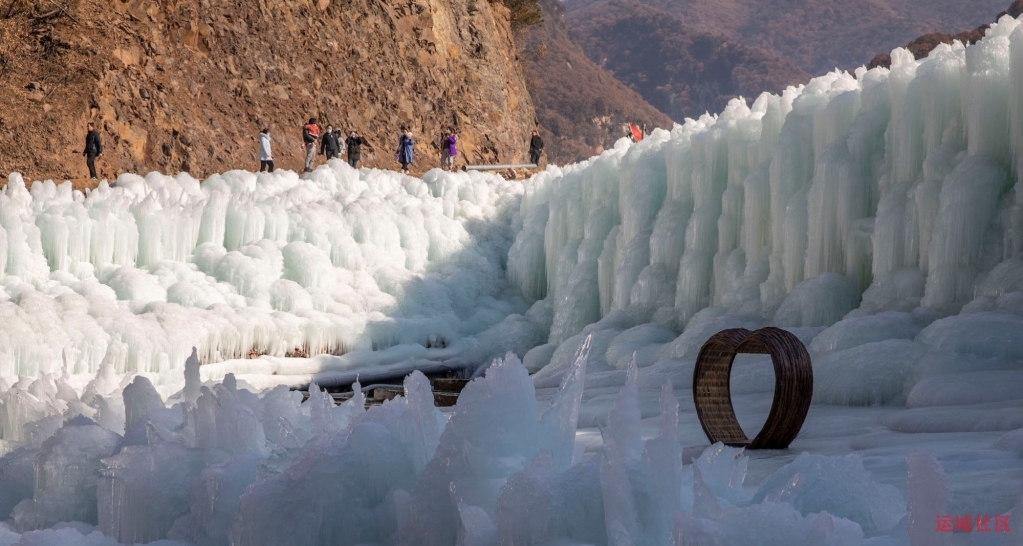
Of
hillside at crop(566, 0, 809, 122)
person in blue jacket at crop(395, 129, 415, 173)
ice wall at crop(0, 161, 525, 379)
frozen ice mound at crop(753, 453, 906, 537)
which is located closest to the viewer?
frozen ice mound at crop(753, 453, 906, 537)

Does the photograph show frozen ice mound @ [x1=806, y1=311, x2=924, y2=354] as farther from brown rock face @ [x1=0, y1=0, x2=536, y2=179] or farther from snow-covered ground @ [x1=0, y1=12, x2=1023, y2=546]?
brown rock face @ [x1=0, y1=0, x2=536, y2=179]

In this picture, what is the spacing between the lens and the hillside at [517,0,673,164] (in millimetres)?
78438

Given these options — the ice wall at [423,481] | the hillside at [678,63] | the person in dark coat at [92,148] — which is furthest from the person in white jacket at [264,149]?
the hillside at [678,63]

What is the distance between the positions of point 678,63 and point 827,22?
81.8 feet

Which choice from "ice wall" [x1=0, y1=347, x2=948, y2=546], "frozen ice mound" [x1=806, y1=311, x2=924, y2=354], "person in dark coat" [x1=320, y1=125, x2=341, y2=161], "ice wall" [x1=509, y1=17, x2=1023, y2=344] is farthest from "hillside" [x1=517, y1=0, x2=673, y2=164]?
"ice wall" [x1=0, y1=347, x2=948, y2=546]

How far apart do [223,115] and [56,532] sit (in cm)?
1931

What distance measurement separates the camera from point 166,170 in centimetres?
2166

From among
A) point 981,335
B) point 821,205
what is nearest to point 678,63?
point 821,205

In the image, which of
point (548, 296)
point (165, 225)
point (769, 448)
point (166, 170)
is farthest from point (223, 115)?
point (769, 448)

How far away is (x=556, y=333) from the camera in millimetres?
15828

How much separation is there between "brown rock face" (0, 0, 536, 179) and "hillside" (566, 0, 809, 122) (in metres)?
70.3

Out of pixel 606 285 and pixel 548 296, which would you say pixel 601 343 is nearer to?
pixel 606 285

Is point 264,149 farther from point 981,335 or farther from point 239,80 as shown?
point 981,335
